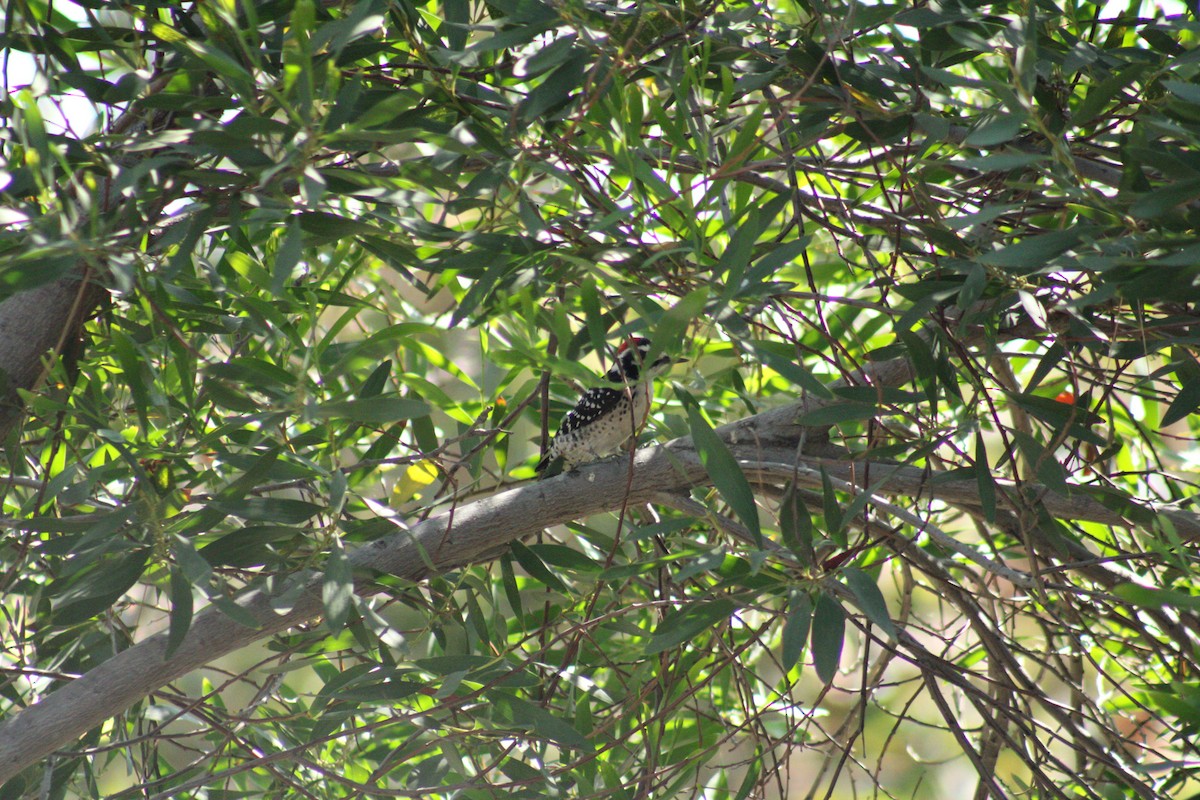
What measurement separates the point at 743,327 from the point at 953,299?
0.54 meters

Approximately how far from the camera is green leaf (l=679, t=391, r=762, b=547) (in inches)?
47.9

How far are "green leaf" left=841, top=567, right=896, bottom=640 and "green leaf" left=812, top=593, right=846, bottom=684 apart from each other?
1.5 inches

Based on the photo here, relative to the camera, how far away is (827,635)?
1.28m

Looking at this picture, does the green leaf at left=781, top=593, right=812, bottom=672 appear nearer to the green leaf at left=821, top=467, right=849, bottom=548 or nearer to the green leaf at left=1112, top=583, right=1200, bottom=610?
the green leaf at left=821, top=467, right=849, bottom=548

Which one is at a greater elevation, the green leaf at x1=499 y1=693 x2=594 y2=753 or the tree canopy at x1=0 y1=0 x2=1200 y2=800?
the tree canopy at x1=0 y1=0 x2=1200 y2=800

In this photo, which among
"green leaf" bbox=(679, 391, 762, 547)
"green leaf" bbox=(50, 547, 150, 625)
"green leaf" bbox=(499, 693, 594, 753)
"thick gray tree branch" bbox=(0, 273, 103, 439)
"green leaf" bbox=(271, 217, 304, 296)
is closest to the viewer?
"green leaf" bbox=(271, 217, 304, 296)

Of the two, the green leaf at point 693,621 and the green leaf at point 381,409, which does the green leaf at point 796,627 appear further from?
the green leaf at point 381,409

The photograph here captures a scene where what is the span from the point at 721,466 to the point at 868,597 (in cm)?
24

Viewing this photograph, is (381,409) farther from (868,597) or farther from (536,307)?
(868,597)

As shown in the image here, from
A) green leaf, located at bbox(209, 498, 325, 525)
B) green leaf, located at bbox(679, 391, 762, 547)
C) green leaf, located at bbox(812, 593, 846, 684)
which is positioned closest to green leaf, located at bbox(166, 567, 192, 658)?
green leaf, located at bbox(209, 498, 325, 525)

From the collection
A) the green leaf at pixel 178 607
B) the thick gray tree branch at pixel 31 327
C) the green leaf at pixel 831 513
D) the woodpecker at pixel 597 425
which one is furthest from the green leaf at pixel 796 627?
the woodpecker at pixel 597 425

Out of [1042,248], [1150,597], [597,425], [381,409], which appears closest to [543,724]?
[381,409]

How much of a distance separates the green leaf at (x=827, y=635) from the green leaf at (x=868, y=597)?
0.04m

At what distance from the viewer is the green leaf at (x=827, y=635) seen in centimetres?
125
